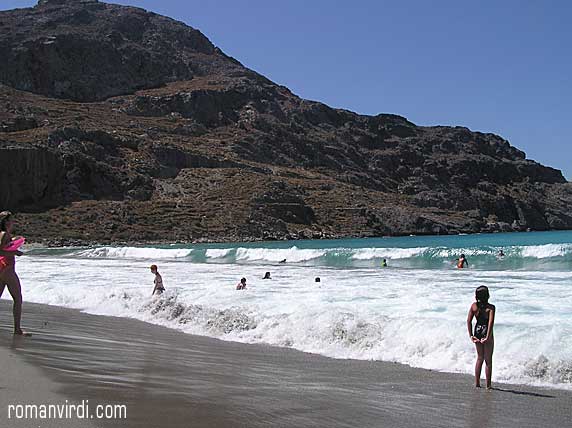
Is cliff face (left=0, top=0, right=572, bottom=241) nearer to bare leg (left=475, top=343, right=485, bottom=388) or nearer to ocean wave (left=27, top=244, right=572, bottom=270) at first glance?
ocean wave (left=27, top=244, right=572, bottom=270)

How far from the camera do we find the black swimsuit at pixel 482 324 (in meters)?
7.97

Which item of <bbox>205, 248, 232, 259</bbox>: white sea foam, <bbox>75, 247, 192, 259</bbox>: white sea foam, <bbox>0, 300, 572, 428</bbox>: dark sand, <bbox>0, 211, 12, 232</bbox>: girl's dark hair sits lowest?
<bbox>75, 247, 192, 259</bbox>: white sea foam

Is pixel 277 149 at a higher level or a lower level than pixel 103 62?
lower

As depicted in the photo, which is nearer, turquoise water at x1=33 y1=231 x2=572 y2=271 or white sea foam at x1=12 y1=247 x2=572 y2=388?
white sea foam at x1=12 y1=247 x2=572 y2=388

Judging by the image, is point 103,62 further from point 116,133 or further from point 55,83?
point 116,133

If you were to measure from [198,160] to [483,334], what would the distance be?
4041 inches

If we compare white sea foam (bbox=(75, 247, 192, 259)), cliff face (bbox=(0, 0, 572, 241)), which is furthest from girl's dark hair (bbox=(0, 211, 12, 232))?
cliff face (bbox=(0, 0, 572, 241))

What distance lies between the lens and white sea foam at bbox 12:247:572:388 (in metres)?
9.48

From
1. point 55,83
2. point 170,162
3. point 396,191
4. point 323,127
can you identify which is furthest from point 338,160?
point 55,83

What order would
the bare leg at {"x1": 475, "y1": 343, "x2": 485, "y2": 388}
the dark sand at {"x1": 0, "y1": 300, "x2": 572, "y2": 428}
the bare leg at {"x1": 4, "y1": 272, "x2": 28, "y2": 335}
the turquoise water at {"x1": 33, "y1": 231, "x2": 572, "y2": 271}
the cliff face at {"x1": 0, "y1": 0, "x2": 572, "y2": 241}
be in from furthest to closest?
the cliff face at {"x1": 0, "y1": 0, "x2": 572, "y2": 241}, the turquoise water at {"x1": 33, "y1": 231, "x2": 572, "y2": 271}, the bare leg at {"x1": 4, "y1": 272, "x2": 28, "y2": 335}, the bare leg at {"x1": 475, "y1": 343, "x2": 485, "y2": 388}, the dark sand at {"x1": 0, "y1": 300, "x2": 572, "y2": 428}

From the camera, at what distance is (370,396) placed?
721cm

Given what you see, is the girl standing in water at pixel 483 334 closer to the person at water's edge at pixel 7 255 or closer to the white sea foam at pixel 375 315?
the white sea foam at pixel 375 315

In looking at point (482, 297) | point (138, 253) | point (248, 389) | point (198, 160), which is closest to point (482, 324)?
point (482, 297)

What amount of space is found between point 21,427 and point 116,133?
11246cm
